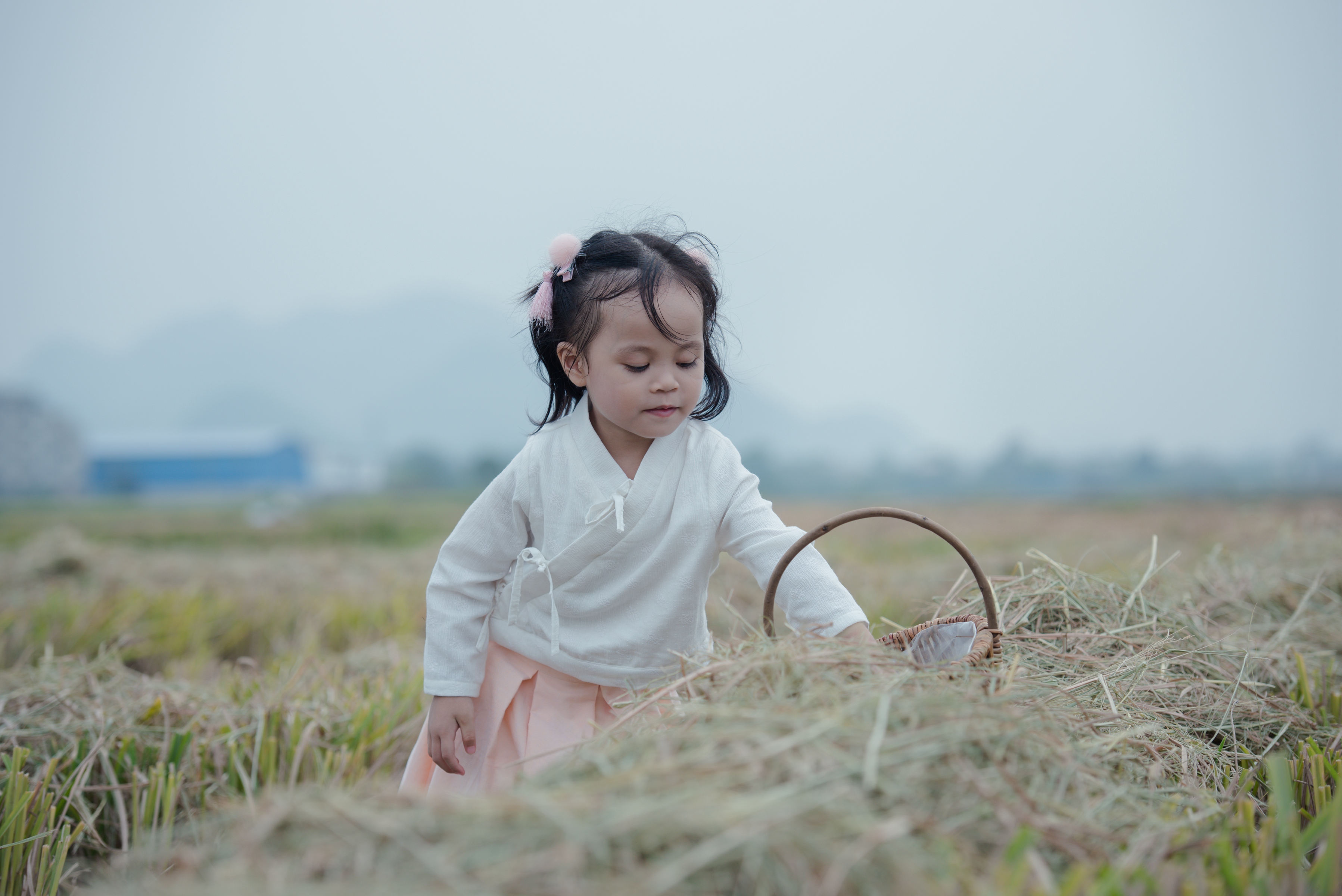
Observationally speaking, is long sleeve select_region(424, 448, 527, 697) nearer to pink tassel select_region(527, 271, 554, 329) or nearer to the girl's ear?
the girl's ear

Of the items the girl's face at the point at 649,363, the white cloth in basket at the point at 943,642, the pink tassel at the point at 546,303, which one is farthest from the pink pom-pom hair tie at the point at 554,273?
the white cloth in basket at the point at 943,642

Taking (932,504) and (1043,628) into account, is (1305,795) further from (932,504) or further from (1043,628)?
(932,504)

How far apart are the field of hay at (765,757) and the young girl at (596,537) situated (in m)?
0.32

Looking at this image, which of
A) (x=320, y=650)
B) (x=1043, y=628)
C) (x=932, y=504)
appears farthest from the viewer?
(x=932, y=504)

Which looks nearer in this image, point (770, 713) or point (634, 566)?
point (770, 713)

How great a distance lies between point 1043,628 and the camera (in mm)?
2188

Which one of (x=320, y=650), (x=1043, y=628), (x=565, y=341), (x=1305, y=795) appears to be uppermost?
(x=565, y=341)

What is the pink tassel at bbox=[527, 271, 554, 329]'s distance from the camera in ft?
6.75

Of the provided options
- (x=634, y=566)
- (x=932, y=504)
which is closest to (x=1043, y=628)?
(x=634, y=566)

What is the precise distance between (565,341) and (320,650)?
2761 millimetres

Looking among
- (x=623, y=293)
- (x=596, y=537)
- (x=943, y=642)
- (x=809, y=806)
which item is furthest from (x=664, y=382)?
(x=809, y=806)

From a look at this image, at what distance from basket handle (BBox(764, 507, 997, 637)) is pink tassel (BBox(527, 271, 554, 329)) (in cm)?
79

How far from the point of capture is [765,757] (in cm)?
101

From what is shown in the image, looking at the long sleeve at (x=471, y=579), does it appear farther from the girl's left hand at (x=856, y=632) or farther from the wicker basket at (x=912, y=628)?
the girl's left hand at (x=856, y=632)
